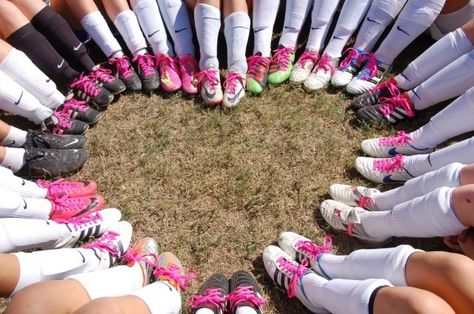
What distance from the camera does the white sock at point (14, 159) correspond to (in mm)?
2900

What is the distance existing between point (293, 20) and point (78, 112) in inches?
61.5

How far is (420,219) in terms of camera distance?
7.68 feet

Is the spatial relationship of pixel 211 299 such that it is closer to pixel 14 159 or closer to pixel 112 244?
pixel 112 244

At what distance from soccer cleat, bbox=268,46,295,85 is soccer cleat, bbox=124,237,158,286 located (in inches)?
53.8

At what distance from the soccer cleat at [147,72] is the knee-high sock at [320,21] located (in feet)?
3.48

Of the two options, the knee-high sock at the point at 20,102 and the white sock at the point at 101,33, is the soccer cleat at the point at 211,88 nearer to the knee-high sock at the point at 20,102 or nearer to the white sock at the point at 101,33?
the white sock at the point at 101,33

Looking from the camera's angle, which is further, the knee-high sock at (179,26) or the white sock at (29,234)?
the knee-high sock at (179,26)

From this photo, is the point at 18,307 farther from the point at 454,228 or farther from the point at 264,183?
the point at 454,228

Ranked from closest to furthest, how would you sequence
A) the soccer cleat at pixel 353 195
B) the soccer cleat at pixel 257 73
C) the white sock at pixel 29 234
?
the white sock at pixel 29 234, the soccer cleat at pixel 353 195, the soccer cleat at pixel 257 73

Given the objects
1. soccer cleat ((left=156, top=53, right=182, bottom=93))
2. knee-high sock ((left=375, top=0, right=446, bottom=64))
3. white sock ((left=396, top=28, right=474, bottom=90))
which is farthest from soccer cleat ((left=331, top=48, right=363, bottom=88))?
soccer cleat ((left=156, top=53, right=182, bottom=93))

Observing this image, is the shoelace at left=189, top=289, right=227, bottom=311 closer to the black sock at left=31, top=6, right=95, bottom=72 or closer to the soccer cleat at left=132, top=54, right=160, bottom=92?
the soccer cleat at left=132, top=54, right=160, bottom=92

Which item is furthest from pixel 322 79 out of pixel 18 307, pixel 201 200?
pixel 18 307

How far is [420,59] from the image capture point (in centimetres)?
319

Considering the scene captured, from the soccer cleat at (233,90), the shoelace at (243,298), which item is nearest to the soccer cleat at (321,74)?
the soccer cleat at (233,90)
